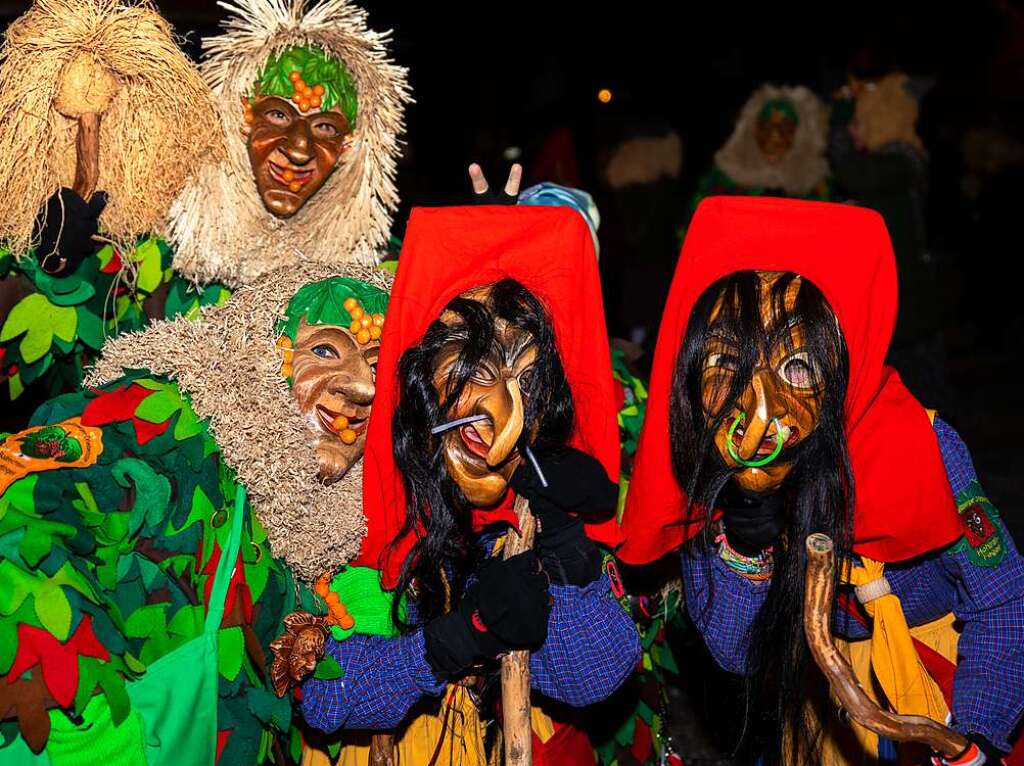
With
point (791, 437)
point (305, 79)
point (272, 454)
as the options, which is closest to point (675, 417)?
point (791, 437)

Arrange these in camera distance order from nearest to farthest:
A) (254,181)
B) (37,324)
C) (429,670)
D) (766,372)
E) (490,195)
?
(766,372) < (429,670) < (490,195) < (37,324) < (254,181)

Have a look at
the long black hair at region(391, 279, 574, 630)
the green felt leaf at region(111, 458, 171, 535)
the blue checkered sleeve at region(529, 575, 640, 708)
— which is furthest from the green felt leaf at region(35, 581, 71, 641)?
the blue checkered sleeve at region(529, 575, 640, 708)

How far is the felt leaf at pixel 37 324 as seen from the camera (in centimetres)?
308

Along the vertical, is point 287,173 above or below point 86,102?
below

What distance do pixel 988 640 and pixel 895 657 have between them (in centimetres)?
19

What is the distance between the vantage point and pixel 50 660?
A: 2.11 metres

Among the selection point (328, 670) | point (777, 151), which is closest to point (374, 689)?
point (328, 670)

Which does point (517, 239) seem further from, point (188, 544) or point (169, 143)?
point (169, 143)

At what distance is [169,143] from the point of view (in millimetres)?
3096

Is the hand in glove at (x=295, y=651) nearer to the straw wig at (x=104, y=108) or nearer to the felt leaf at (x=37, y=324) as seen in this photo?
the felt leaf at (x=37, y=324)

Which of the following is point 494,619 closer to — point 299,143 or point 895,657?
point 895,657

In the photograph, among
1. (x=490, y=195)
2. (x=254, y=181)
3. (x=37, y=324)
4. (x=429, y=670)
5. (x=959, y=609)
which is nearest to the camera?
(x=429, y=670)

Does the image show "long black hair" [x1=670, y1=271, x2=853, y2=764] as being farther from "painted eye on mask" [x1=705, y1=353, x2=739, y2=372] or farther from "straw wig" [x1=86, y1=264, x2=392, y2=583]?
"straw wig" [x1=86, y1=264, x2=392, y2=583]

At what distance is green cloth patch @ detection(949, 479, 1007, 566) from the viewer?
8.27ft
